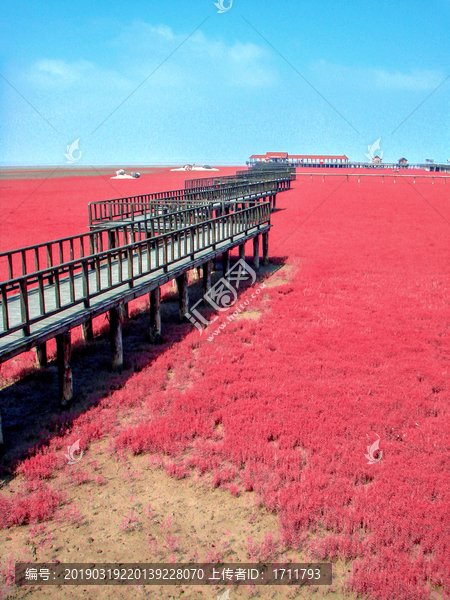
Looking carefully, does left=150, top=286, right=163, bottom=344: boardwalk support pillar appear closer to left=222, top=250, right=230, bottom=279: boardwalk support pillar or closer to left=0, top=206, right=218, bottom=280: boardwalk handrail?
left=0, top=206, right=218, bottom=280: boardwalk handrail

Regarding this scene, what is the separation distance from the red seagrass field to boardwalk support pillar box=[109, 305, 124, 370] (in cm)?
52

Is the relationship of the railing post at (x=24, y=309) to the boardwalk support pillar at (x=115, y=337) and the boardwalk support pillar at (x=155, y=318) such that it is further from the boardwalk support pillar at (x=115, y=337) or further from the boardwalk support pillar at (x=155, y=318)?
the boardwalk support pillar at (x=155, y=318)

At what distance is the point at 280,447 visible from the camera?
670 cm

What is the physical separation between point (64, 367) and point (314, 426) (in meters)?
Answer: 4.06

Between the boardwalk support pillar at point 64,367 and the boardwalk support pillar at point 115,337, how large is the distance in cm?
143

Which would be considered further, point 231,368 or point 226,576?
point 231,368

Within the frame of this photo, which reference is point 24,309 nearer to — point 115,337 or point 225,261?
point 115,337

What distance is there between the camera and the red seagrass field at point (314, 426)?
5.03 metres

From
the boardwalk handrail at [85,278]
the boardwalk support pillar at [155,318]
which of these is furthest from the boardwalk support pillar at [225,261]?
the boardwalk support pillar at [155,318]

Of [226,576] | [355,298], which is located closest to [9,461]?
[226,576]

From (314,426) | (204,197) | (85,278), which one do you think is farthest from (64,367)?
(204,197)

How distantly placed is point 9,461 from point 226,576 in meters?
3.30

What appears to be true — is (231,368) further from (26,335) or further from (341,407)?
(26,335)

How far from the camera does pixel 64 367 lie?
785cm
